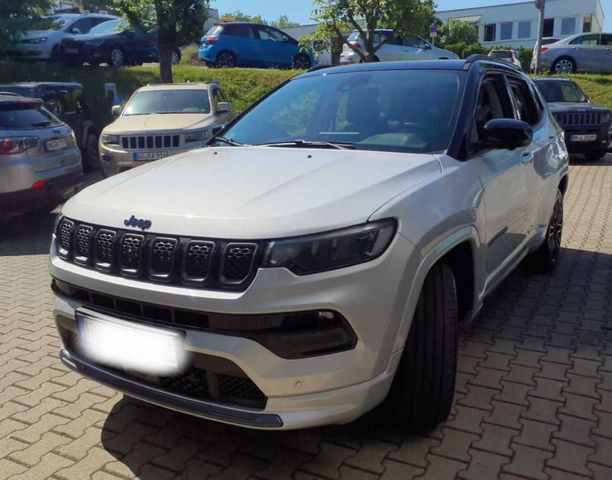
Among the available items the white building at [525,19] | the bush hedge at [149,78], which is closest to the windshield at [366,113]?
the bush hedge at [149,78]

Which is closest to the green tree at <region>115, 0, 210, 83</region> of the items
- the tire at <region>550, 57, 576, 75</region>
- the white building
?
the tire at <region>550, 57, 576, 75</region>

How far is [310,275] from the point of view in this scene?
93.8 inches

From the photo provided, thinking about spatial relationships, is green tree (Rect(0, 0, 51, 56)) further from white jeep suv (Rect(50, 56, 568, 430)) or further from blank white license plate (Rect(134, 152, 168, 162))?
white jeep suv (Rect(50, 56, 568, 430))

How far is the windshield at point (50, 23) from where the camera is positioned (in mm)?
19984

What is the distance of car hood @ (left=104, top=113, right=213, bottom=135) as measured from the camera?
9812mm

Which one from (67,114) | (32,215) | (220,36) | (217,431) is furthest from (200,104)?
(220,36)

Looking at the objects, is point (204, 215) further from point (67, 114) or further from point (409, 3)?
point (409, 3)

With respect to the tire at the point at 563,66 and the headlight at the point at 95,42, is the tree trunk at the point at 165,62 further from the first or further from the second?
the tire at the point at 563,66

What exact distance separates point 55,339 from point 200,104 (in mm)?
7101

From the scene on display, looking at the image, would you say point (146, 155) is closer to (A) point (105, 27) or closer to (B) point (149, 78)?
(B) point (149, 78)

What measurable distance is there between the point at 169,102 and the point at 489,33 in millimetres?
51601

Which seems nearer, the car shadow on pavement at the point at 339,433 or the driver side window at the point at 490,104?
the car shadow on pavement at the point at 339,433

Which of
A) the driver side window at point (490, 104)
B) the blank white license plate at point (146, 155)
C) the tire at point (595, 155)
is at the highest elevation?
the driver side window at point (490, 104)

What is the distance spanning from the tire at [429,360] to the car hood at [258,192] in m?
0.50
